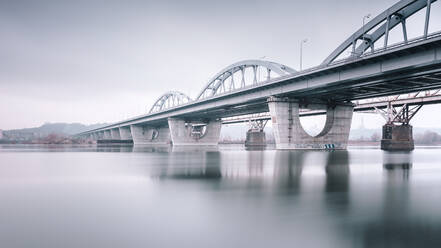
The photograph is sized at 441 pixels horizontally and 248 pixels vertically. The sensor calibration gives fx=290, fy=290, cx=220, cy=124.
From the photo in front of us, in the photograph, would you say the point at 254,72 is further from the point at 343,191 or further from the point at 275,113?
the point at 343,191

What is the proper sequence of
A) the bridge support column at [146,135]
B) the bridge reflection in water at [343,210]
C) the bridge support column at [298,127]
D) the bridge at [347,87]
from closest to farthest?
the bridge reflection in water at [343,210] < the bridge at [347,87] < the bridge support column at [298,127] < the bridge support column at [146,135]

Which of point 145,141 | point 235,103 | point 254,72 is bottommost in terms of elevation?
point 145,141

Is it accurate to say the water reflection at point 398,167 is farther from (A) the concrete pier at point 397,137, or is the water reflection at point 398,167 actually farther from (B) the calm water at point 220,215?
(A) the concrete pier at point 397,137

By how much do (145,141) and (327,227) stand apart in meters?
136

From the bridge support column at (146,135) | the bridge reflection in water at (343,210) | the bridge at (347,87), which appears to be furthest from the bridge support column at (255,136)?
the bridge reflection in water at (343,210)

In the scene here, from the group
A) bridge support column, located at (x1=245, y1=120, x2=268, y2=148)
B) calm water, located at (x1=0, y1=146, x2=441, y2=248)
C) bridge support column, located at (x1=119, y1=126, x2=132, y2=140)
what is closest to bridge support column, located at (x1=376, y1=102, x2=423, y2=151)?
bridge support column, located at (x1=245, y1=120, x2=268, y2=148)

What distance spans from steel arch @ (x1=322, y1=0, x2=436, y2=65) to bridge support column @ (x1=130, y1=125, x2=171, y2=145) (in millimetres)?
106073

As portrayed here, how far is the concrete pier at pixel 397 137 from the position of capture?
6691 cm

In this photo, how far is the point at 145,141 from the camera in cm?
13738

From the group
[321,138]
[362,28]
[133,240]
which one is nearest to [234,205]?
[133,240]

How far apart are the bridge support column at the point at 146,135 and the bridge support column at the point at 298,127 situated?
92.9 meters

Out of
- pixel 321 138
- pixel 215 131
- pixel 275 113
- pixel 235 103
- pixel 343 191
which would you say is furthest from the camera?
pixel 215 131

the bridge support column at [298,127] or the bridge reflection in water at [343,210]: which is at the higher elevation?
the bridge support column at [298,127]

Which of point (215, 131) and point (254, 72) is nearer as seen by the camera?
point (254, 72)
